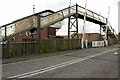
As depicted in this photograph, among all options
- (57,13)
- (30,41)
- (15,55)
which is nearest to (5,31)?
(30,41)

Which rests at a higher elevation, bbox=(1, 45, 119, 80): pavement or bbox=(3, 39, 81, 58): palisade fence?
bbox=(3, 39, 81, 58): palisade fence

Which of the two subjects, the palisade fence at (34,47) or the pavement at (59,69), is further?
the palisade fence at (34,47)

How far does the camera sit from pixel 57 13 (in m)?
20.3

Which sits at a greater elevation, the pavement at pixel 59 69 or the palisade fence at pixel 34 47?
Answer: the palisade fence at pixel 34 47

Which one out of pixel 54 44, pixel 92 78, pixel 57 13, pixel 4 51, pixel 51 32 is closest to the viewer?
pixel 92 78

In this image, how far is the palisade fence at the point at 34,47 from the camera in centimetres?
1236

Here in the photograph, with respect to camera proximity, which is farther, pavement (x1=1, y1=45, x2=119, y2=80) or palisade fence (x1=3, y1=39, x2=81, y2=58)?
palisade fence (x1=3, y1=39, x2=81, y2=58)

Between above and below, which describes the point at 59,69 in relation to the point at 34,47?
below

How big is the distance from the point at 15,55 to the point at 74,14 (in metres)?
14.2

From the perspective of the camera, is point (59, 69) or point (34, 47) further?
point (34, 47)

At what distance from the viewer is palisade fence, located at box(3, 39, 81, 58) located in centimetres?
1236

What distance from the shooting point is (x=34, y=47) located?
15.0m

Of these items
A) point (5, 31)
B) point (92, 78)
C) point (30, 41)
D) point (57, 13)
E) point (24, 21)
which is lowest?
point (92, 78)

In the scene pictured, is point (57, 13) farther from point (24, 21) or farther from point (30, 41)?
point (30, 41)
